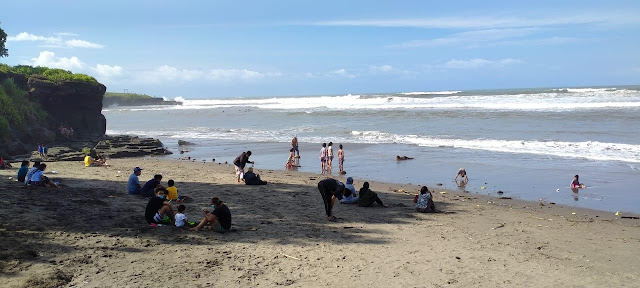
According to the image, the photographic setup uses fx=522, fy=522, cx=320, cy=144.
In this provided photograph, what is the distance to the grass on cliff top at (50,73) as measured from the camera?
31688 millimetres

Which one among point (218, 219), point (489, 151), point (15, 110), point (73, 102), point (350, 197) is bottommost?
point (350, 197)

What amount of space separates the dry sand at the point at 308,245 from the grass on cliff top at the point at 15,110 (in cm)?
1259

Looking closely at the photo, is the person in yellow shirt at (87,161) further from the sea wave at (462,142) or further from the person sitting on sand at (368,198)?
the sea wave at (462,142)

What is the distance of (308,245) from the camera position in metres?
9.38

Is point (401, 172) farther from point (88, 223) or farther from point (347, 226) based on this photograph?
point (88, 223)

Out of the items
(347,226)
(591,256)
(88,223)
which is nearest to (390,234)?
(347,226)

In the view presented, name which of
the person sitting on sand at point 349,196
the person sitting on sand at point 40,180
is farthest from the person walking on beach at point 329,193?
the person sitting on sand at point 40,180

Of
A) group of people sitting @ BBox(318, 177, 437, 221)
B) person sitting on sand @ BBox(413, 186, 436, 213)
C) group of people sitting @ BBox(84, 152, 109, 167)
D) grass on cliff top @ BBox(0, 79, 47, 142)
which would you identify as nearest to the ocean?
person sitting on sand @ BBox(413, 186, 436, 213)

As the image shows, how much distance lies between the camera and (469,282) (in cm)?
766

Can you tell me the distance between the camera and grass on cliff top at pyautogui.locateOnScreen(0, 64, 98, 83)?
31688 mm

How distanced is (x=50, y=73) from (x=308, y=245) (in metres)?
30.0

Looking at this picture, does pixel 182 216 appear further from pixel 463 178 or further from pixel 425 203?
pixel 463 178

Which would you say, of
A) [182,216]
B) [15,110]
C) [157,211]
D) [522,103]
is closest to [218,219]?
[182,216]

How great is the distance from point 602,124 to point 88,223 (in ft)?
106
